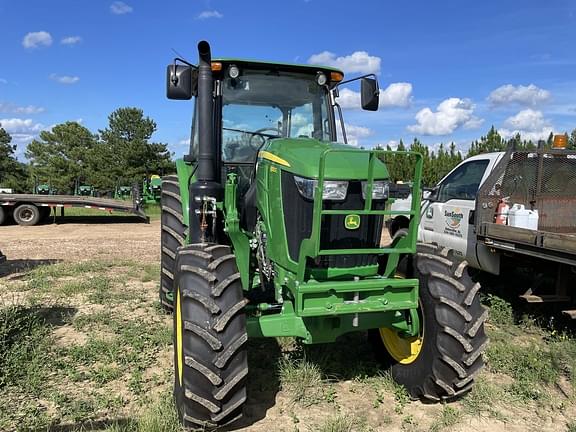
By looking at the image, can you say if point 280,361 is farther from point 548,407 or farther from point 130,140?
point 130,140

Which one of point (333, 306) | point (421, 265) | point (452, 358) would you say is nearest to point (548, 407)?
point (452, 358)

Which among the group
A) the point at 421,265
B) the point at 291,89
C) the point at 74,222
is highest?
the point at 291,89

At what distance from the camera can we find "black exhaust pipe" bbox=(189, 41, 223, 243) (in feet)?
13.4

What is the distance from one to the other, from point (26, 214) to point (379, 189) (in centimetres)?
1581

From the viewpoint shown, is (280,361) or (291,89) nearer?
(280,361)

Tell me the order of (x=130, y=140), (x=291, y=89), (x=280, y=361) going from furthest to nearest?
(x=130, y=140)
(x=291, y=89)
(x=280, y=361)

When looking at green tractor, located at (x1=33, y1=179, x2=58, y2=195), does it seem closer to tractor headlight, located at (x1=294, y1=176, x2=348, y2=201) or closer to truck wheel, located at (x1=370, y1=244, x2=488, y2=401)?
tractor headlight, located at (x1=294, y1=176, x2=348, y2=201)

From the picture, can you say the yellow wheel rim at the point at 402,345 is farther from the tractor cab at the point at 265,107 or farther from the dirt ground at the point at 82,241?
the dirt ground at the point at 82,241

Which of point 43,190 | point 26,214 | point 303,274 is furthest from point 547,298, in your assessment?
point 43,190

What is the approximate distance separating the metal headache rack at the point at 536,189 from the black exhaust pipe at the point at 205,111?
3.77m

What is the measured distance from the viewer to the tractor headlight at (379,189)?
358 centimetres

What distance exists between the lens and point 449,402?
397 centimetres

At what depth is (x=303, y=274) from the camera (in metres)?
3.49

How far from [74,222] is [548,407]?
17.2 metres
